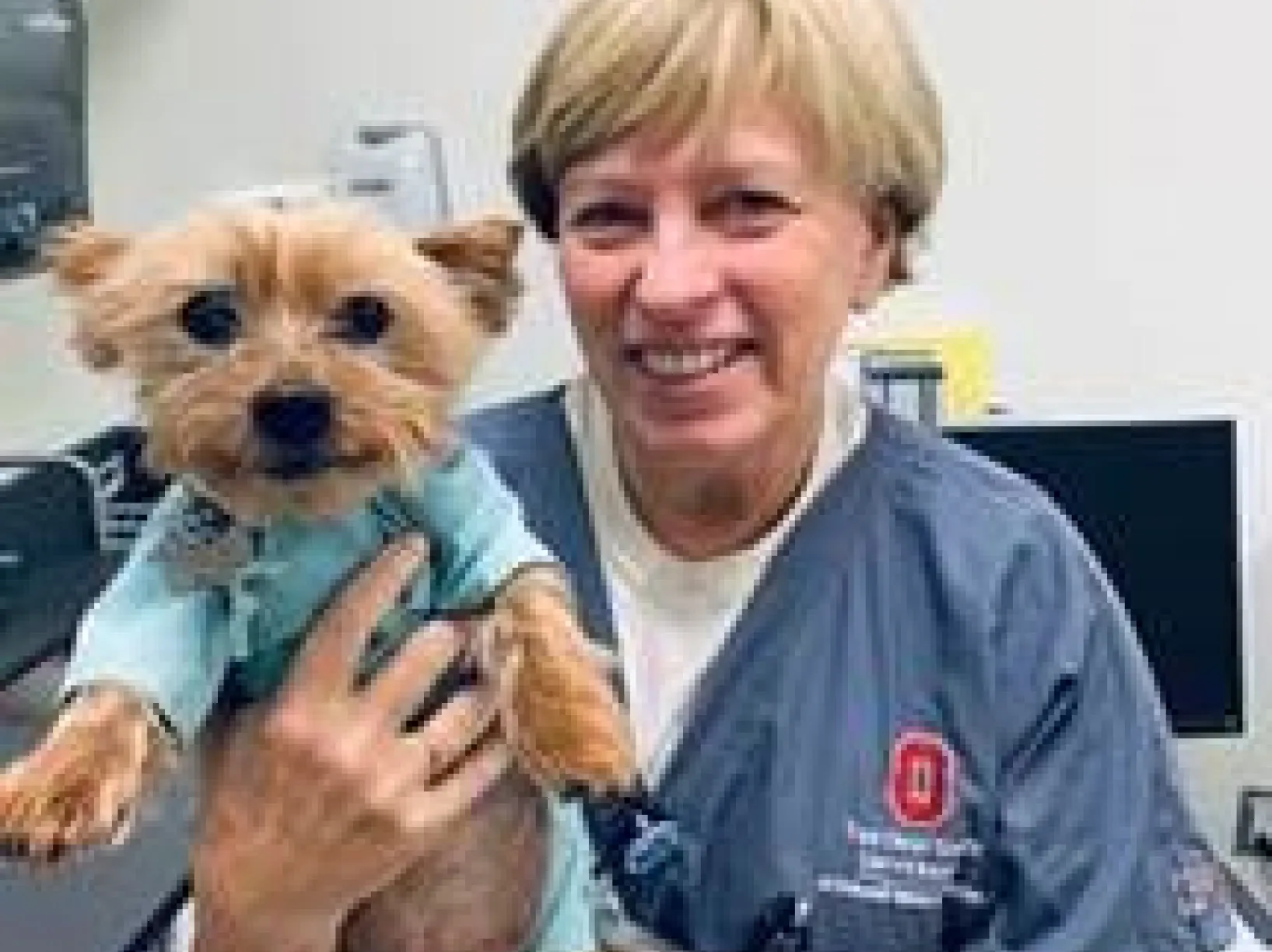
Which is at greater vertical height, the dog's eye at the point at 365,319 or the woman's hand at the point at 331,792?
the dog's eye at the point at 365,319

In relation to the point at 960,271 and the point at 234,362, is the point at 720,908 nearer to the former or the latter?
the point at 234,362

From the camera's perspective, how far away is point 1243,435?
253 centimetres

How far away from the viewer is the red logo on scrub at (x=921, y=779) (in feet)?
4.06

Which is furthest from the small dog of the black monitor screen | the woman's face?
the black monitor screen

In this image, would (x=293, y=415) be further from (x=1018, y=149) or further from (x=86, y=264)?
(x=1018, y=149)

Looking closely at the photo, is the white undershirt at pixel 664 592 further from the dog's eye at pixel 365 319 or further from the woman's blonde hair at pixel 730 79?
the dog's eye at pixel 365 319

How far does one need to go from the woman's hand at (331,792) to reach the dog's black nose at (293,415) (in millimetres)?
153

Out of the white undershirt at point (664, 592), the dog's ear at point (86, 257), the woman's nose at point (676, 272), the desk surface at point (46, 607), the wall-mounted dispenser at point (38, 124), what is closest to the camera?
the dog's ear at point (86, 257)

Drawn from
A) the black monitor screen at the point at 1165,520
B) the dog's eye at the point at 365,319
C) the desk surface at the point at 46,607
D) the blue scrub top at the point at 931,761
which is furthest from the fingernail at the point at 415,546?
the black monitor screen at the point at 1165,520

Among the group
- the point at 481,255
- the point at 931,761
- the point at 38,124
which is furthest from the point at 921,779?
the point at 38,124

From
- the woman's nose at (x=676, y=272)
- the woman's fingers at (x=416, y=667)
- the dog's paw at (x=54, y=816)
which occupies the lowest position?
the dog's paw at (x=54, y=816)

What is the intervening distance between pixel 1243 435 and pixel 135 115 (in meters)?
1.36

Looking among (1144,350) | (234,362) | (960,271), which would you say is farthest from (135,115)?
(234,362)

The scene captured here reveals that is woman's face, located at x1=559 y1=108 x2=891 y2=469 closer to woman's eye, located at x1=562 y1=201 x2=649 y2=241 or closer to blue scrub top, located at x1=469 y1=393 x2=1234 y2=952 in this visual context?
woman's eye, located at x1=562 y1=201 x2=649 y2=241
